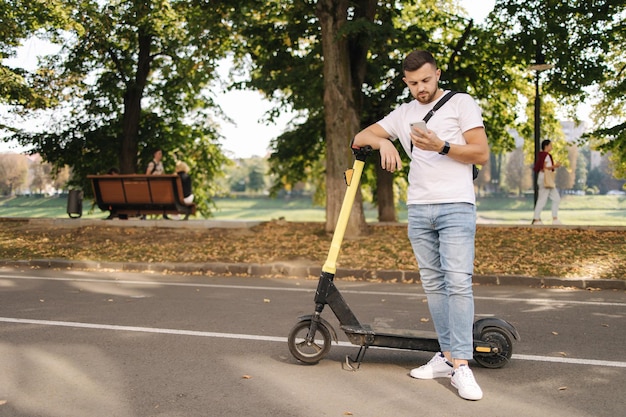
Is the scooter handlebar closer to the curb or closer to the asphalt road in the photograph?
the asphalt road

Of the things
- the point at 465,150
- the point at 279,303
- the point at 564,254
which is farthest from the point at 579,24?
the point at 465,150

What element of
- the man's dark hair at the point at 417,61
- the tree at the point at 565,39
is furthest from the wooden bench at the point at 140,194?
the man's dark hair at the point at 417,61

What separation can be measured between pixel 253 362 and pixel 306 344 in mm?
435

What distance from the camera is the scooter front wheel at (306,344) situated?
4740 millimetres

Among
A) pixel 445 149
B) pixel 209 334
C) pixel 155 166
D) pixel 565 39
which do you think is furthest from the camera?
pixel 155 166

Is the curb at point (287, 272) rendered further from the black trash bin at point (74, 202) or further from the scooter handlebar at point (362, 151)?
the black trash bin at point (74, 202)

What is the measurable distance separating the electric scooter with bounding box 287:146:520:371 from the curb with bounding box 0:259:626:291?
560cm

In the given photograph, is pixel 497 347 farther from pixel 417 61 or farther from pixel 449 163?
pixel 417 61

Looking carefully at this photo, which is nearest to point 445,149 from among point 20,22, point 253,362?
point 253,362

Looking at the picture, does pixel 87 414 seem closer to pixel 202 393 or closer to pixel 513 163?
pixel 202 393

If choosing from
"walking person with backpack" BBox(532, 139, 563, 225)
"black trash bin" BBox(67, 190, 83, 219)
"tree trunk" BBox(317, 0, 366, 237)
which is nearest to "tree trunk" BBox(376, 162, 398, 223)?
"walking person with backpack" BBox(532, 139, 563, 225)

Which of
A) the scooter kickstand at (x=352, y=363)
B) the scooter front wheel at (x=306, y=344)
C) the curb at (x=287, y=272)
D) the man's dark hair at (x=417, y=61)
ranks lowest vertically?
the curb at (x=287, y=272)

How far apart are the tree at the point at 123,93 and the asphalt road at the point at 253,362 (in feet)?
46.4

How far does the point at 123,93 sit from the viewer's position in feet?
86.8
